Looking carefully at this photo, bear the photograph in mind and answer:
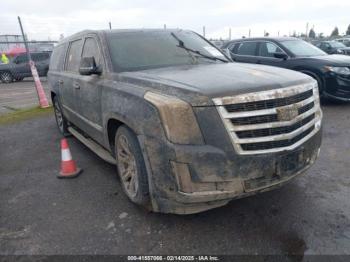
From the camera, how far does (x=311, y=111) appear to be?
121 inches

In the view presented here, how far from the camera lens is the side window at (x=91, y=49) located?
13.3ft

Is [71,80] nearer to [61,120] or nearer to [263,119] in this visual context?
[61,120]

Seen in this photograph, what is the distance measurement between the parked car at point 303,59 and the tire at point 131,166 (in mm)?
5827

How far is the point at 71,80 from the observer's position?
194 inches

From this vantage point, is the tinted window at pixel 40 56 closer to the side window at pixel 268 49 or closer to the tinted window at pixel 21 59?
the tinted window at pixel 21 59

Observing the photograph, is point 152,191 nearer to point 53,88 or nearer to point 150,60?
point 150,60

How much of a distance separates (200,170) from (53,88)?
4.74 meters

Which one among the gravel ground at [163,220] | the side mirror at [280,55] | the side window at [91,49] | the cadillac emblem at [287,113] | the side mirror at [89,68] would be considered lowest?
the gravel ground at [163,220]

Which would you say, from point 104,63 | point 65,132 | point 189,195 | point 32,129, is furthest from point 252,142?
point 32,129

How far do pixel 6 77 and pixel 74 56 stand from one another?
1781 cm

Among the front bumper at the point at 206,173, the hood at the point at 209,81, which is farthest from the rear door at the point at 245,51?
the front bumper at the point at 206,173

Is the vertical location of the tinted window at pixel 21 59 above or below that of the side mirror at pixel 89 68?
below

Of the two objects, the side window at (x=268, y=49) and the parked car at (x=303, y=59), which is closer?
the parked car at (x=303, y=59)

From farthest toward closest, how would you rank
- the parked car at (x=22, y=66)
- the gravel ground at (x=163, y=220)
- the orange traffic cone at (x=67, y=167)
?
the parked car at (x=22, y=66), the orange traffic cone at (x=67, y=167), the gravel ground at (x=163, y=220)
